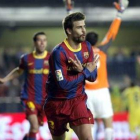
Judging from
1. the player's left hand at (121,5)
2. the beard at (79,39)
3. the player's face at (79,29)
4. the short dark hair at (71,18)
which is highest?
the player's left hand at (121,5)

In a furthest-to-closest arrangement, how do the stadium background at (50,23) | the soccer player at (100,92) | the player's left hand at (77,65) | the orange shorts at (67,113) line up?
the stadium background at (50,23)
the soccer player at (100,92)
the orange shorts at (67,113)
the player's left hand at (77,65)

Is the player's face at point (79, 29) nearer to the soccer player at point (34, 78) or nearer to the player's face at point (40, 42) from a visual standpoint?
the player's face at point (40, 42)

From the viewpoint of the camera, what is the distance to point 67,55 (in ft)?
28.0

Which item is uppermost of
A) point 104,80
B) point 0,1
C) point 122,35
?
point 0,1

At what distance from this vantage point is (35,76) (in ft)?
38.9

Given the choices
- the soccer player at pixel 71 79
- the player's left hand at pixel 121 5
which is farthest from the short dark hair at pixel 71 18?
the player's left hand at pixel 121 5

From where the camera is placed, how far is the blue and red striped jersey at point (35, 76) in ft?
38.9

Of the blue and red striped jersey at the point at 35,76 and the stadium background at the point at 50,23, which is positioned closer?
the blue and red striped jersey at the point at 35,76

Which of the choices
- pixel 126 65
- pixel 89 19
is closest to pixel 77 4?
pixel 89 19

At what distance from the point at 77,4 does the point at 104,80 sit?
47.2 feet

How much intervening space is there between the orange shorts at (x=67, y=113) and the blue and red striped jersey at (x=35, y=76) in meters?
3.03

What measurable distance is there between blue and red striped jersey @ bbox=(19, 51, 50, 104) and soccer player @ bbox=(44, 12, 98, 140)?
9.85ft

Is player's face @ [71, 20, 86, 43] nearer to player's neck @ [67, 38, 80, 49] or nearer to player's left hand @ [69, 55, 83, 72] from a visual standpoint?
player's neck @ [67, 38, 80, 49]

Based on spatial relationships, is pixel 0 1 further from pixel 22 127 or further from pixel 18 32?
pixel 22 127
